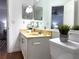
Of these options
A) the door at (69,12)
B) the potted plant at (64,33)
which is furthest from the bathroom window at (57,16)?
the potted plant at (64,33)

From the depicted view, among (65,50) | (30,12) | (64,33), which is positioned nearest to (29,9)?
(30,12)

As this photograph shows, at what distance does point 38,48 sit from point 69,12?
3.50 feet

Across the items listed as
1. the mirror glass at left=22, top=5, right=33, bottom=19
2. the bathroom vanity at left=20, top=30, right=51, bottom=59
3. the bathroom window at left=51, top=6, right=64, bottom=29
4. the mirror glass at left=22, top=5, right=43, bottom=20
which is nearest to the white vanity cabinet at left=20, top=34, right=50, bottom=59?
the bathroom vanity at left=20, top=30, right=51, bottom=59

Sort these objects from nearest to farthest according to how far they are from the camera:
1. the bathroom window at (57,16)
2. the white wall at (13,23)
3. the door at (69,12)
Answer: the door at (69,12), the bathroom window at (57,16), the white wall at (13,23)

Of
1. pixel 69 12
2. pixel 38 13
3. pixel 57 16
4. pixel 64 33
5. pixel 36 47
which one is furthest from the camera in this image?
pixel 38 13

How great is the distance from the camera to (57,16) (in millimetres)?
2781

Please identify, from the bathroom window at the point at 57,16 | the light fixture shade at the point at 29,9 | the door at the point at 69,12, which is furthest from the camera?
the light fixture shade at the point at 29,9

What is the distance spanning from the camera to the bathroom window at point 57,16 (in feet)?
8.57

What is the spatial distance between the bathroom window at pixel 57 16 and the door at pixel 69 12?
0.14m

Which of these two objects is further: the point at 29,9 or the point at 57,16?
the point at 29,9

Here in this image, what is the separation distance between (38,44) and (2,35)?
5006 mm

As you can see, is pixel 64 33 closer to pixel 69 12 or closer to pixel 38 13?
pixel 69 12

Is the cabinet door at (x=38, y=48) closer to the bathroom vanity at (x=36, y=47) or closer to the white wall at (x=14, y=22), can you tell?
the bathroom vanity at (x=36, y=47)

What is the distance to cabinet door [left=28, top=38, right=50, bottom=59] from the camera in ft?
8.25
